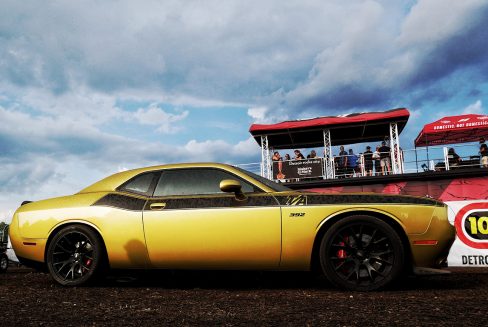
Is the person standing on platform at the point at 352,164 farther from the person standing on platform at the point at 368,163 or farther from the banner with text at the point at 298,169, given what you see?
the banner with text at the point at 298,169

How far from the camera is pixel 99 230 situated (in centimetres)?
440

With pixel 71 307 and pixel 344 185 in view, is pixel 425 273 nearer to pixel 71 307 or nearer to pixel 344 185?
pixel 71 307

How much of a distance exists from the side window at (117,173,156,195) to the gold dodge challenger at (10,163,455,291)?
0.5 inches

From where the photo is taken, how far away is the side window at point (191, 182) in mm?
4363

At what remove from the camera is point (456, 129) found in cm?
1416

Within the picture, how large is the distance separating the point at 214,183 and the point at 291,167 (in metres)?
10.8

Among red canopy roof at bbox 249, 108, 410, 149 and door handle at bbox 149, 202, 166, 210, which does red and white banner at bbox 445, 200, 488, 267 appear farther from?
red canopy roof at bbox 249, 108, 410, 149

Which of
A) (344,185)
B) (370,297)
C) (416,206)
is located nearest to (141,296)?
(370,297)

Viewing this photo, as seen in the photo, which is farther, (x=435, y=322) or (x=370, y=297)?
(x=370, y=297)

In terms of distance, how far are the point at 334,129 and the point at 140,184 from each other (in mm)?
11905

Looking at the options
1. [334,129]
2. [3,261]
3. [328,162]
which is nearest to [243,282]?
[3,261]

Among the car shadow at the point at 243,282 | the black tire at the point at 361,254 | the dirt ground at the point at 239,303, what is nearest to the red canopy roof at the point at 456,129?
the car shadow at the point at 243,282

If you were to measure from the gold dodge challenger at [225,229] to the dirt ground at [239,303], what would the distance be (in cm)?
24

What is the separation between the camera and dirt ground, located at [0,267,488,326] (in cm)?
256
